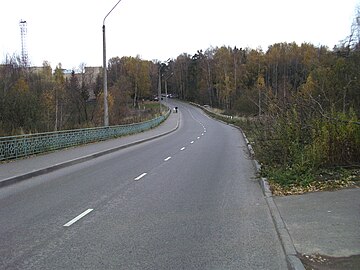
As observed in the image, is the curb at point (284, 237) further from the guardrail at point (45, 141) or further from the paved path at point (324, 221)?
the guardrail at point (45, 141)

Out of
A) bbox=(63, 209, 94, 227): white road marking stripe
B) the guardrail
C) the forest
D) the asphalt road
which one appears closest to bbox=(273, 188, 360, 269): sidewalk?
the asphalt road

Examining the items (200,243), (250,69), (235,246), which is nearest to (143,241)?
(200,243)

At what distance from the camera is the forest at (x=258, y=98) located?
37.9ft

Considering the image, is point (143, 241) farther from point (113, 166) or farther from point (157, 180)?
point (113, 166)

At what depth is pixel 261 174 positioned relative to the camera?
41.8 feet

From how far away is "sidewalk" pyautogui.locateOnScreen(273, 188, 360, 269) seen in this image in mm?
5301

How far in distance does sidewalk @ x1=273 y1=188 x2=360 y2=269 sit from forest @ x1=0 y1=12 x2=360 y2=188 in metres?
1.91

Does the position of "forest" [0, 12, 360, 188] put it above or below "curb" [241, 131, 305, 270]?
above

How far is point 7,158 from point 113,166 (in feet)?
13.8

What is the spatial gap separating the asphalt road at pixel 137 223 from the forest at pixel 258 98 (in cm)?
182

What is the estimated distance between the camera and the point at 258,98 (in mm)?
25938

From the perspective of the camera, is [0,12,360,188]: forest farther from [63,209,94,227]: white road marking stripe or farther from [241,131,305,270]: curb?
[63,209,94,227]: white road marking stripe

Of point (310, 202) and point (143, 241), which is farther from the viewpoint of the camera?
point (310, 202)

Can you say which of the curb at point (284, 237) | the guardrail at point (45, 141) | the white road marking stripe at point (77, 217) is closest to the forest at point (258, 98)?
the guardrail at point (45, 141)
